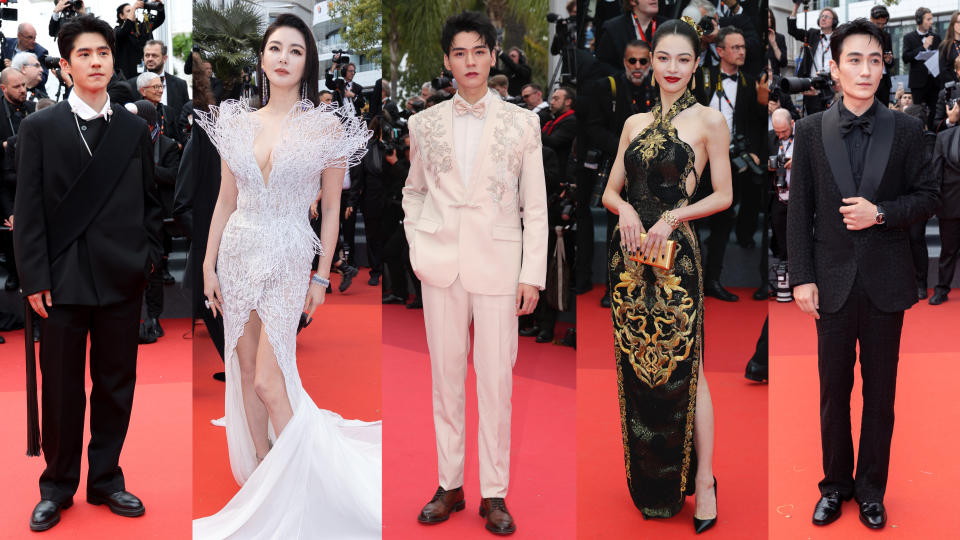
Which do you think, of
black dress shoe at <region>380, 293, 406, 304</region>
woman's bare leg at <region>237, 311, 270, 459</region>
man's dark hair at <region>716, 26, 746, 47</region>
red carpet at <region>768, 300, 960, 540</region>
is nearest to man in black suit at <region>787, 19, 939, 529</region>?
red carpet at <region>768, 300, 960, 540</region>

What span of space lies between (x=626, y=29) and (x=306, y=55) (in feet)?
3.80

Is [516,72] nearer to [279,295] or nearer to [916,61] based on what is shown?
[279,295]

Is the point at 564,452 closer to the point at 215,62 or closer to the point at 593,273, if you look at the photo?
the point at 593,273

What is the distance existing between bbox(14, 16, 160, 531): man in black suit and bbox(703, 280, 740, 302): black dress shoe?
209cm

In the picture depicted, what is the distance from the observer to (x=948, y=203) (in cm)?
741

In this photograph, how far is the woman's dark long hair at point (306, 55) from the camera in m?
2.59

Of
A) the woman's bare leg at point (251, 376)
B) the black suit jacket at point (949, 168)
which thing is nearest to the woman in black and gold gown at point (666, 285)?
the woman's bare leg at point (251, 376)

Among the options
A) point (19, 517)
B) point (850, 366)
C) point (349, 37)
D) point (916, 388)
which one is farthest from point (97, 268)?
point (916, 388)

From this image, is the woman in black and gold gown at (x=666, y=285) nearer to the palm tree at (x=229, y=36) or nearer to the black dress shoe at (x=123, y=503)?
the palm tree at (x=229, y=36)

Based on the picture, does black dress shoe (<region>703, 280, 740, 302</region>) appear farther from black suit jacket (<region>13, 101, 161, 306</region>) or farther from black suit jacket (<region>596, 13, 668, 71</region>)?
black suit jacket (<region>13, 101, 161, 306</region>)

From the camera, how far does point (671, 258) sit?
9.75 feet

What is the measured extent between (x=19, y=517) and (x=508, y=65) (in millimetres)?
2463

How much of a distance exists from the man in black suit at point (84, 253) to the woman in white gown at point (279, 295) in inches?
31.9

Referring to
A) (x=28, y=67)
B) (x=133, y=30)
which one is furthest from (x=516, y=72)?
(x=28, y=67)
